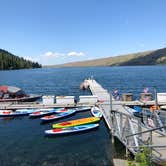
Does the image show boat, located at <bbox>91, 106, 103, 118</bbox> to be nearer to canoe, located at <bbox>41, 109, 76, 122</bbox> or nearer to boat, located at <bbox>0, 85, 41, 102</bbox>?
canoe, located at <bbox>41, 109, 76, 122</bbox>

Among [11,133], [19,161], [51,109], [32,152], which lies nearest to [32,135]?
[11,133]

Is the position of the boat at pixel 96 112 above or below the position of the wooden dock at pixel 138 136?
below

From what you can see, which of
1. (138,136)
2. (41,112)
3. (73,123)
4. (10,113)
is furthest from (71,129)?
(10,113)

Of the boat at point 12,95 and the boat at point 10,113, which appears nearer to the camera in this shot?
the boat at point 10,113

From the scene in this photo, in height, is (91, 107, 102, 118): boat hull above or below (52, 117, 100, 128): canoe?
above

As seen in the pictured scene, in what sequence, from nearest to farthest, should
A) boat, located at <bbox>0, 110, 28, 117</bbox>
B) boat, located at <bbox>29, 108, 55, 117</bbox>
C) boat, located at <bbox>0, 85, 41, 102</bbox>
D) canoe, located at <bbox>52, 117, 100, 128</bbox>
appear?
canoe, located at <bbox>52, 117, 100, 128</bbox> → boat, located at <bbox>29, 108, 55, 117</bbox> → boat, located at <bbox>0, 110, 28, 117</bbox> → boat, located at <bbox>0, 85, 41, 102</bbox>

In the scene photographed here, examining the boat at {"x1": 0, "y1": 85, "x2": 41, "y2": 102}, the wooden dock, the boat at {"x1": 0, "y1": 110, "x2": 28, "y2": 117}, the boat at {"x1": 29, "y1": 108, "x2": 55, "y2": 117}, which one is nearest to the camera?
the wooden dock

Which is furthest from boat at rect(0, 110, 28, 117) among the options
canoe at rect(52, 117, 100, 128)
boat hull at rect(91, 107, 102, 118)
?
boat hull at rect(91, 107, 102, 118)

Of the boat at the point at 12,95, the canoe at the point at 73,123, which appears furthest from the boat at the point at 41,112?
the boat at the point at 12,95

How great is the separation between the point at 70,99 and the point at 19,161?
18.1 metres

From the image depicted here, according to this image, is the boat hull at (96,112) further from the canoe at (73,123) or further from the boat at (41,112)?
the boat at (41,112)

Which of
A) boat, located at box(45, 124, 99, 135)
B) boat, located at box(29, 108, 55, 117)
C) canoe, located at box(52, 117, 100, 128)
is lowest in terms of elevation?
boat, located at box(45, 124, 99, 135)

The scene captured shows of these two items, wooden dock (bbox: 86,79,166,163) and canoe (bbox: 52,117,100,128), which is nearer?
wooden dock (bbox: 86,79,166,163)

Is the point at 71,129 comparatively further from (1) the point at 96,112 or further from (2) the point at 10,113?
(2) the point at 10,113
